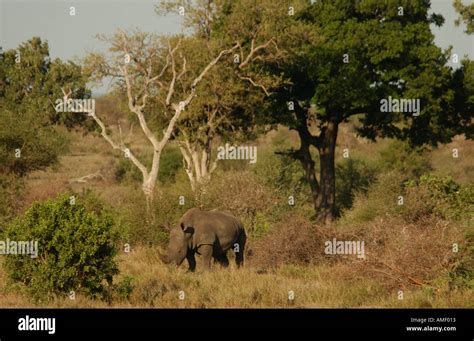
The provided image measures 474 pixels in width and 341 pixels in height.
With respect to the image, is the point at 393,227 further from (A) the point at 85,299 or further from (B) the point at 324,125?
(B) the point at 324,125

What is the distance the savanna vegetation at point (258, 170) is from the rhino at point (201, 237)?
42 centimetres

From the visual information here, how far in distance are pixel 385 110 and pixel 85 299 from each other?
68.7 ft

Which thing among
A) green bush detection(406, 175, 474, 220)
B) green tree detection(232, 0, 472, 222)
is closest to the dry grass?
green bush detection(406, 175, 474, 220)

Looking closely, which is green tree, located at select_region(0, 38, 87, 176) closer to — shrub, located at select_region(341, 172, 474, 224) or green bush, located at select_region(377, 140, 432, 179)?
shrub, located at select_region(341, 172, 474, 224)

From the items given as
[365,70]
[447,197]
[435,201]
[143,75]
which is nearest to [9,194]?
[143,75]

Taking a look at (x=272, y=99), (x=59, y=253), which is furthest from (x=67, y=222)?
(x=272, y=99)

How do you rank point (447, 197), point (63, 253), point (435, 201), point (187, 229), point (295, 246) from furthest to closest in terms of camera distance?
point (435, 201) → point (447, 197) → point (295, 246) → point (187, 229) → point (63, 253)

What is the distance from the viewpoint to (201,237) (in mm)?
18766

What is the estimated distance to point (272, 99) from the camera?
33.9 metres

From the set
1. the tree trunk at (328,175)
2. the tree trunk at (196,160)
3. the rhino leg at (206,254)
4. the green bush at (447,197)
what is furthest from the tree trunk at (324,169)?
the rhino leg at (206,254)

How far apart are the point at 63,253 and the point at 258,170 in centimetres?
1650

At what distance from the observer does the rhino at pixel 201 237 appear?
18.6 metres

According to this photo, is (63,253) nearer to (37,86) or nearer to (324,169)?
(324,169)

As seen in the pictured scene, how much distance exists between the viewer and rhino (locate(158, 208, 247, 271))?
18.6 meters
